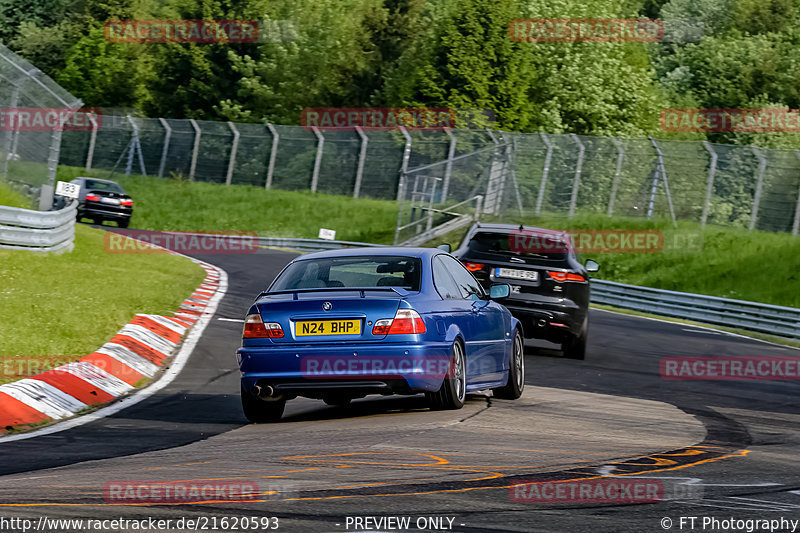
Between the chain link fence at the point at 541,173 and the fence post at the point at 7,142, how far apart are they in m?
15.4

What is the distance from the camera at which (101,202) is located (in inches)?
1540

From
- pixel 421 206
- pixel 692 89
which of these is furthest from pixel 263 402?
pixel 692 89

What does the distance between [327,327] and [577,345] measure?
7377 millimetres

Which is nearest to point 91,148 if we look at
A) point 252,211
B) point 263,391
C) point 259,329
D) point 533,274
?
point 252,211

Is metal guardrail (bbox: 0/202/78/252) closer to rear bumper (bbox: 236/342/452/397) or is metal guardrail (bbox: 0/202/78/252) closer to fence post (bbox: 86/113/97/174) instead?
rear bumper (bbox: 236/342/452/397)

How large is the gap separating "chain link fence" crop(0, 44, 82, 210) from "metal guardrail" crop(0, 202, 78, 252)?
4.98ft

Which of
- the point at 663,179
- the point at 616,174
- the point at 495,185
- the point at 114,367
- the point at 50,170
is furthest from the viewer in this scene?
the point at 495,185

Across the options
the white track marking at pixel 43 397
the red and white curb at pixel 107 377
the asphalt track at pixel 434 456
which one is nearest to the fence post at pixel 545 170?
the red and white curb at pixel 107 377

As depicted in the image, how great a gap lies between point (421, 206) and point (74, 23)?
60273mm

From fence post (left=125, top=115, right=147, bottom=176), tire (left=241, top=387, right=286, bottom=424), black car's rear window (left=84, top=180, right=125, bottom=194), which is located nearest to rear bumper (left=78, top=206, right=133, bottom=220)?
black car's rear window (left=84, top=180, right=125, bottom=194)

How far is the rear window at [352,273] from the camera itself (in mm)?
9477

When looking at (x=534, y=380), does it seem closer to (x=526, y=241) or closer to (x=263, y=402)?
(x=526, y=241)

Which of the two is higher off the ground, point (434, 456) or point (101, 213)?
point (434, 456)

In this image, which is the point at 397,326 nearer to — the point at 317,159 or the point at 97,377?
the point at 97,377
